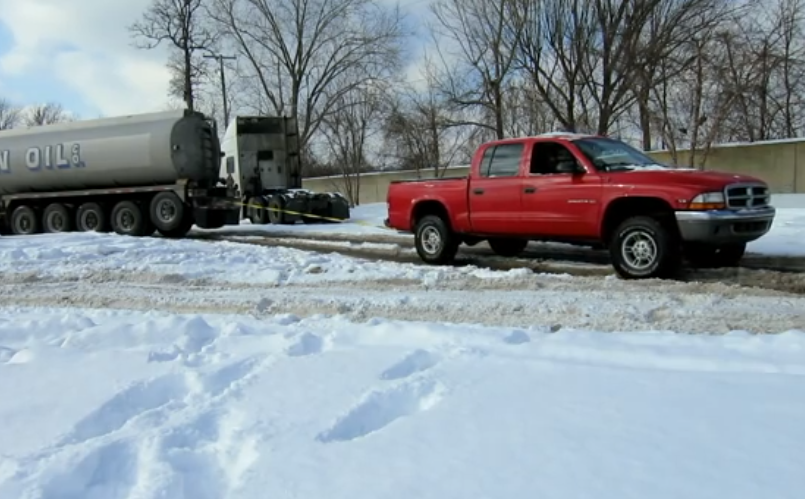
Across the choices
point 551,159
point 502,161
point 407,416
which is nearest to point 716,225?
point 551,159

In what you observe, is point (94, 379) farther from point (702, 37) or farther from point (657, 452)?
point (702, 37)

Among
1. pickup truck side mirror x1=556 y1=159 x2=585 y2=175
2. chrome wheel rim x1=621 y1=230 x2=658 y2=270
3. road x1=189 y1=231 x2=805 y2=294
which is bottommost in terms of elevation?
road x1=189 y1=231 x2=805 y2=294

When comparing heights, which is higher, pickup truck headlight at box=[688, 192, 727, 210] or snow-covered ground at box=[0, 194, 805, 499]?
pickup truck headlight at box=[688, 192, 727, 210]

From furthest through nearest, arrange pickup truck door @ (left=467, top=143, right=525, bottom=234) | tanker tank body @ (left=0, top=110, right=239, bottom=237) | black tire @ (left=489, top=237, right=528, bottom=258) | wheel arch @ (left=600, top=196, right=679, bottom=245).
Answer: tanker tank body @ (left=0, top=110, right=239, bottom=237) < black tire @ (left=489, top=237, right=528, bottom=258) < pickup truck door @ (left=467, top=143, right=525, bottom=234) < wheel arch @ (left=600, top=196, right=679, bottom=245)

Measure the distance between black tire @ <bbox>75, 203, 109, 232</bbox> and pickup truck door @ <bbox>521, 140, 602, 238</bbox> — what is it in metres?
13.6

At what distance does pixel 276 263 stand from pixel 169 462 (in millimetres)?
7179

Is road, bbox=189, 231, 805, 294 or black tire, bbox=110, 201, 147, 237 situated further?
black tire, bbox=110, 201, 147, 237

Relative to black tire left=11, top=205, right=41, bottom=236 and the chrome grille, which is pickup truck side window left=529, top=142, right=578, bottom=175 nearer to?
the chrome grille

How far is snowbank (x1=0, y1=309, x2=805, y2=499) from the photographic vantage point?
265 cm

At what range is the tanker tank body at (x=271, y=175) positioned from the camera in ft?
72.1

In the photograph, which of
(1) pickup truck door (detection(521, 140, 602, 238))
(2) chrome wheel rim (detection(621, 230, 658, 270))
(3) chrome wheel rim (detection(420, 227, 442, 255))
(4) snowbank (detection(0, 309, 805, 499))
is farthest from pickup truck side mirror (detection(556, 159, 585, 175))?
(4) snowbank (detection(0, 309, 805, 499))

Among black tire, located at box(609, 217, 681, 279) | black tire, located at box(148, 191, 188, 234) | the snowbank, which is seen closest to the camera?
the snowbank

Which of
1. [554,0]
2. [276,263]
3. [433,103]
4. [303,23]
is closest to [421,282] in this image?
[276,263]

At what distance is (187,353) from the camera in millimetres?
4676
